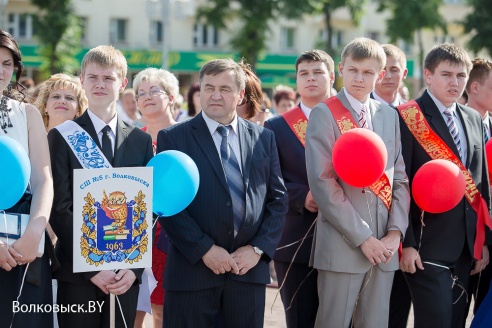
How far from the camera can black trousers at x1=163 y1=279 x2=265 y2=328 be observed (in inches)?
177

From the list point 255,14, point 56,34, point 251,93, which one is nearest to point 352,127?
point 251,93

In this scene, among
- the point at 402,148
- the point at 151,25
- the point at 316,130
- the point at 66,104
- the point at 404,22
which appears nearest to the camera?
the point at 316,130

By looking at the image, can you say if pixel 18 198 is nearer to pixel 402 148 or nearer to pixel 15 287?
pixel 15 287

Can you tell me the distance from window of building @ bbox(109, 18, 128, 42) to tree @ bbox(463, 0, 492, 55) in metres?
19.3

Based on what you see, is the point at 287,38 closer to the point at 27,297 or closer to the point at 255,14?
the point at 255,14

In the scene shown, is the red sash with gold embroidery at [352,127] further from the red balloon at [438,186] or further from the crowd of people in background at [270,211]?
the red balloon at [438,186]

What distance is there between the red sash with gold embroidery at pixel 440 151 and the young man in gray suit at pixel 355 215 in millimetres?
269

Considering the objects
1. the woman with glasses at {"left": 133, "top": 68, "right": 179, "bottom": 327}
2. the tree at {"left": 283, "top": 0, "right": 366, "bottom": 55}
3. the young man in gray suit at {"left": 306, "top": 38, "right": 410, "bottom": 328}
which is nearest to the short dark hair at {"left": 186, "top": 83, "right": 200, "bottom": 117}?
the woman with glasses at {"left": 133, "top": 68, "right": 179, "bottom": 327}

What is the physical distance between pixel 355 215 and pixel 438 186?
1.82ft

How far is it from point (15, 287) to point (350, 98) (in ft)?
7.41

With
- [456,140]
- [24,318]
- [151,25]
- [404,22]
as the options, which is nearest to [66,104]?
[24,318]

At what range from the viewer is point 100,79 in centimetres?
450

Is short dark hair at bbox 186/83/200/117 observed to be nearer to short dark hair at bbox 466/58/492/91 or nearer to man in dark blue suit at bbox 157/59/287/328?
short dark hair at bbox 466/58/492/91

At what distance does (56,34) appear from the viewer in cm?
3130
